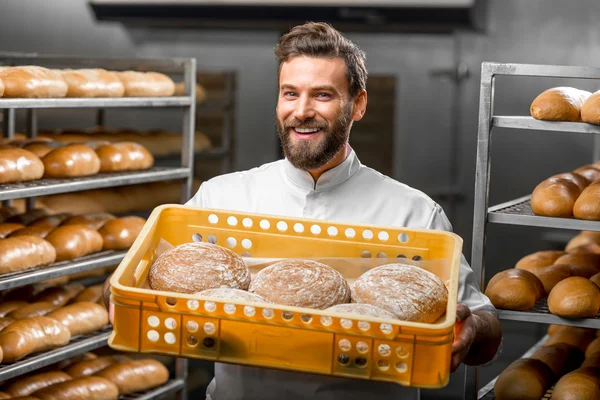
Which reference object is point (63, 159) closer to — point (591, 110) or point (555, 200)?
point (555, 200)

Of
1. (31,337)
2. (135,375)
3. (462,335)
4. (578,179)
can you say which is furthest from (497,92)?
(462,335)

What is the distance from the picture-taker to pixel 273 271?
1.68m

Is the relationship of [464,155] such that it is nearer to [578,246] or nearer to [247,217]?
[578,246]

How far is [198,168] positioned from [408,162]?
50.1 inches

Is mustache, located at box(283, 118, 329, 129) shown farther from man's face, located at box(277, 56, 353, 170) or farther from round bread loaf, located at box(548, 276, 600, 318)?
round bread loaf, located at box(548, 276, 600, 318)

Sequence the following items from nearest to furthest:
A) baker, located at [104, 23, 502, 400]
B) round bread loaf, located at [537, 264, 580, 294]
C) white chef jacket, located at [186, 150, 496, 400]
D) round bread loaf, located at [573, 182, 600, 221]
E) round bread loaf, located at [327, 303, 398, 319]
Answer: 1. round bread loaf, located at [327, 303, 398, 319]
2. baker, located at [104, 23, 502, 400]
3. white chef jacket, located at [186, 150, 496, 400]
4. round bread loaf, located at [573, 182, 600, 221]
5. round bread loaf, located at [537, 264, 580, 294]

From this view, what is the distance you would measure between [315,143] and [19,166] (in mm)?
1494

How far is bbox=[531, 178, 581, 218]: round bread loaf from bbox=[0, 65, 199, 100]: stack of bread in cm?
177

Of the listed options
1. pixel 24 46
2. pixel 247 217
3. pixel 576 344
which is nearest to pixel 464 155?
pixel 576 344

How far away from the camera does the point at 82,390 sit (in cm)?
323

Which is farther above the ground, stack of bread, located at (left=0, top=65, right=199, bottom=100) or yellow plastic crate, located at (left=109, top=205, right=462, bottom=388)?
stack of bread, located at (left=0, top=65, right=199, bottom=100)

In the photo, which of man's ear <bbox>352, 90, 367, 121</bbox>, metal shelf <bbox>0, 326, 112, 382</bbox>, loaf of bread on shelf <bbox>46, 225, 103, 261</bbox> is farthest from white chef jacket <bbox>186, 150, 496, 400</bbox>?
loaf of bread on shelf <bbox>46, 225, 103, 261</bbox>

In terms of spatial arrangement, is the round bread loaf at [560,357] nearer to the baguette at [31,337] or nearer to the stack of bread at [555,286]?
the stack of bread at [555,286]

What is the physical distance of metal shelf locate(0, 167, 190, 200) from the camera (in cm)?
290
